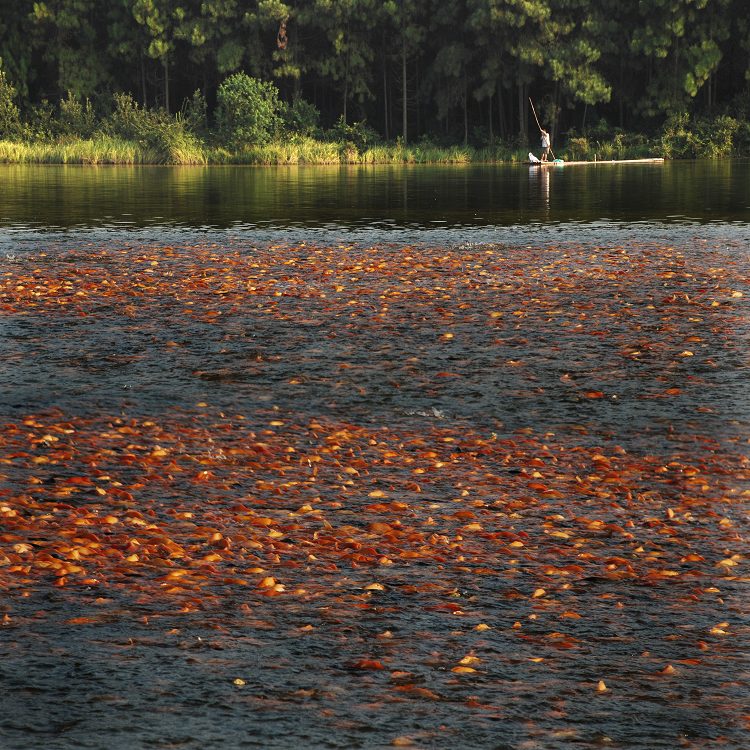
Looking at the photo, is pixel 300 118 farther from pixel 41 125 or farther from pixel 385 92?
pixel 41 125

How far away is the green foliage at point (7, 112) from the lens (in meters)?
83.9

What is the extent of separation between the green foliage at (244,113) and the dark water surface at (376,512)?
5993 cm

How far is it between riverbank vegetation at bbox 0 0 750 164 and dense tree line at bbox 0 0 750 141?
15 cm

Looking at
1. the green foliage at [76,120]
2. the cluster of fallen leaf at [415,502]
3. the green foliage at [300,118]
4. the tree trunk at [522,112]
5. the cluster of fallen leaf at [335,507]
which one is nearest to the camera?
the cluster of fallen leaf at [415,502]

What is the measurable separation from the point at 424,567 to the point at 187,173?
186 feet

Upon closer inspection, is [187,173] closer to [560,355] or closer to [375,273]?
[375,273]

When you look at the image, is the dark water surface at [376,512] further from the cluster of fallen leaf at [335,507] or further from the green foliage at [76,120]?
the green foliage at [76,120]

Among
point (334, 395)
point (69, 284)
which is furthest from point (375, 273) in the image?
point (334, 395)

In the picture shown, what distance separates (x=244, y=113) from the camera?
78750 millimetres

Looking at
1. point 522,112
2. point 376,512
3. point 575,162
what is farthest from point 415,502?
point 522,112

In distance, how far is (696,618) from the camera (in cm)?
645

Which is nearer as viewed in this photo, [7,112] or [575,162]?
[575,162]

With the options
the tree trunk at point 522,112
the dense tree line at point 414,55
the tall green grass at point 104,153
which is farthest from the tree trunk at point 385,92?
the tall green grass at point 104,153

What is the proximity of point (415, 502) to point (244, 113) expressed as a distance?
72.7 meters
